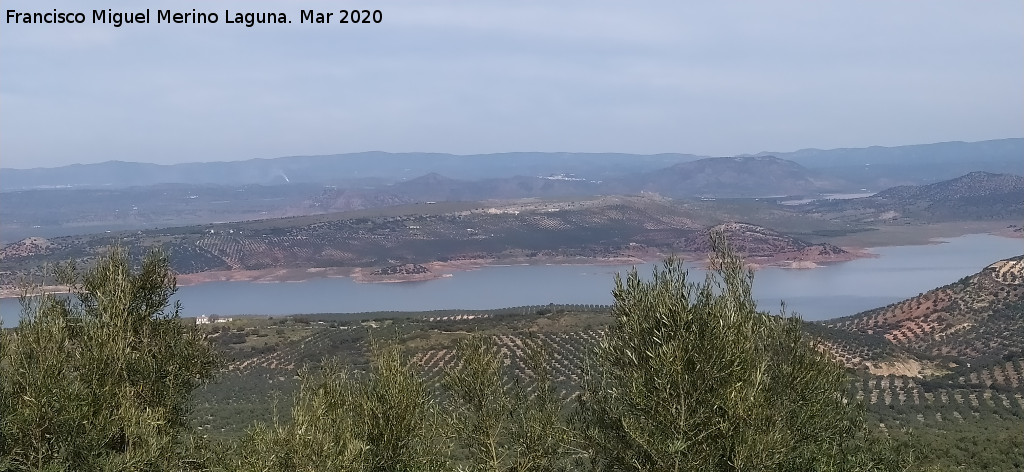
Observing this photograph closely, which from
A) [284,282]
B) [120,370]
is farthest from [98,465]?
[284,282]

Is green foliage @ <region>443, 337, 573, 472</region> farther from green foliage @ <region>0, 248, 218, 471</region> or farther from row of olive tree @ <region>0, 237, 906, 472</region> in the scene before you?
green foliage @ <region>0, 248, 218, 471</region>

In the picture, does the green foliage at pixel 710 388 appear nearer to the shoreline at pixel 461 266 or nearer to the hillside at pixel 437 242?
the shoreline at pixel 461 266

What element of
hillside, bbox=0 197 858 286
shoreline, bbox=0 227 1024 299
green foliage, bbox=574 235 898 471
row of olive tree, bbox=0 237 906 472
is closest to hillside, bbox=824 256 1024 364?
green foliage, bbox=574 235 898 471

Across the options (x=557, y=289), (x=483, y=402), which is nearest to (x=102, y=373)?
(x=483, y=402)

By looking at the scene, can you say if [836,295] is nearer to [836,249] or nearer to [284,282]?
[836,249]

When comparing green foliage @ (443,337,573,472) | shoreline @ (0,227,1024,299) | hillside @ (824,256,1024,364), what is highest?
green foliage @ (443,337,573,472)

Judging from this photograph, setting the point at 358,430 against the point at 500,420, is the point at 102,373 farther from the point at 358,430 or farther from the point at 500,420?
the point at 500,420
